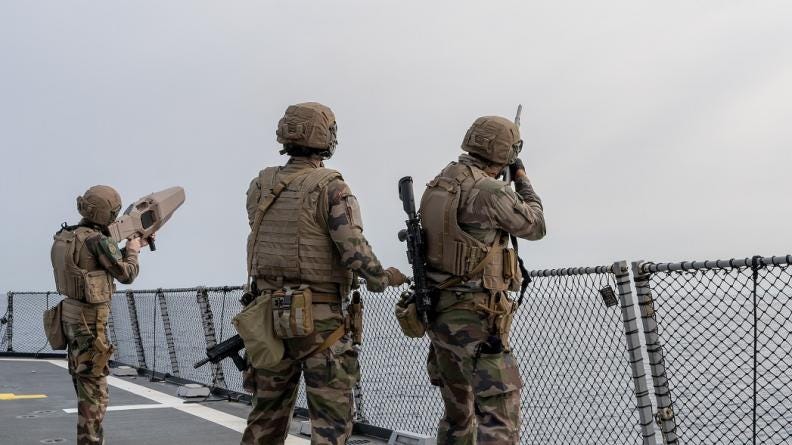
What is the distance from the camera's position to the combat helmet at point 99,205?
6676mm

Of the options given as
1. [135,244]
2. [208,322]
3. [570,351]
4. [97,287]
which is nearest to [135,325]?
[208,322]

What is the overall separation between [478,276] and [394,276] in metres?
0.44

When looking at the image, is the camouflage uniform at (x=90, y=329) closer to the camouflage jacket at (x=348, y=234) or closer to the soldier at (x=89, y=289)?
the soldier at (x=89, y=289)

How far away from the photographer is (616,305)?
489 cm

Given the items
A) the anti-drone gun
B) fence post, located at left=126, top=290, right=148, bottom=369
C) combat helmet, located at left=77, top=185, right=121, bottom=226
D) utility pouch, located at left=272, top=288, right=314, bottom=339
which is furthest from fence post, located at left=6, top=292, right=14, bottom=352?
utility pouch, located at left=272, top=288, right=314, bottom=339

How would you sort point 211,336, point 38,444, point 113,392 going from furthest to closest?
1. point 113,392
2. point 211,336
3. point 38,444

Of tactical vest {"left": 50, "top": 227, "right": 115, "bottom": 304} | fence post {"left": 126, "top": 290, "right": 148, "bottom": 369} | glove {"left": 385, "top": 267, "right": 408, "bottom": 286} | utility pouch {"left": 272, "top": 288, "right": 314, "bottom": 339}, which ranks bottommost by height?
fence post {"left": 126, "top": 290, "right": 148, "bottom": 369}

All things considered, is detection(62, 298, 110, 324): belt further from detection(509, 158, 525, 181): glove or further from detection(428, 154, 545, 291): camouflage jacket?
detection(509, 158, 525, 181): glove

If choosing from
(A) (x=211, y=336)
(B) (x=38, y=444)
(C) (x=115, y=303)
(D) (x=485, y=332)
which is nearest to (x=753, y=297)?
(D) (x=485, y=332)

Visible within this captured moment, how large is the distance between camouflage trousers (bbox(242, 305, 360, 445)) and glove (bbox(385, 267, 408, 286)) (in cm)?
32

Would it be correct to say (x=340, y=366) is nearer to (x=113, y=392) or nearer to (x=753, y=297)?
(x=753, y=297)

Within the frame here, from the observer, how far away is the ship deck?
7.64m

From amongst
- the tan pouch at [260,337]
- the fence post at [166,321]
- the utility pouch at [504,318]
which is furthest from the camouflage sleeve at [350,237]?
the fence post at [166,321]

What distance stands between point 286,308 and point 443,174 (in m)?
1.11
